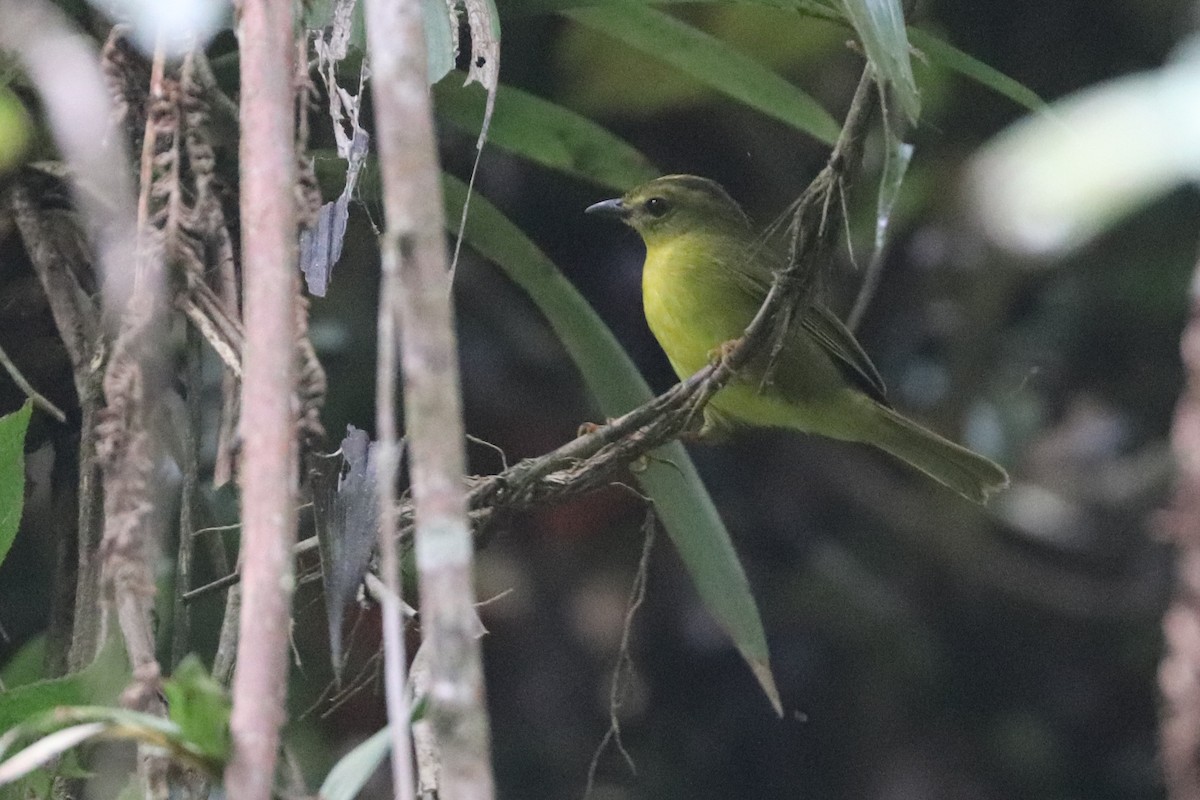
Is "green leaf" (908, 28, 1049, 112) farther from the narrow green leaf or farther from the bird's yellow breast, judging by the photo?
the bird's yellow breast

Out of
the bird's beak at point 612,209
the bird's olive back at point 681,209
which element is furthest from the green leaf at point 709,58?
the bird's beak at point 612,209

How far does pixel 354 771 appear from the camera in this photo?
1.22 m

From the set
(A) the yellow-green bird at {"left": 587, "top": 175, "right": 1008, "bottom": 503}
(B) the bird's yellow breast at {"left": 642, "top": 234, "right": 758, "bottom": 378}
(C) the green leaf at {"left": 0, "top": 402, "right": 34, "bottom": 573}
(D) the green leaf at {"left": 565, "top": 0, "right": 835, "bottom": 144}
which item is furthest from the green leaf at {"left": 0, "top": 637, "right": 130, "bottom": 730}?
(B) the bird's yellow breast at {"left": 642, "top": 234, "right": 758, "bottom": 378}

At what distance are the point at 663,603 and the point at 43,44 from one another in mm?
2397

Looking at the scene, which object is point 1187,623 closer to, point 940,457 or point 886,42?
point 886,42

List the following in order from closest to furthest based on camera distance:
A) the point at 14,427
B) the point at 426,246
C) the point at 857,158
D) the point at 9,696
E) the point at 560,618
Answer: the point at 426,246, the point at 9,696, the point at 14,427, the point at 857,158, the point at 560,618

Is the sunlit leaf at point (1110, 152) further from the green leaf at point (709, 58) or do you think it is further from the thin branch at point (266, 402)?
the thin branch at point (266, 402)

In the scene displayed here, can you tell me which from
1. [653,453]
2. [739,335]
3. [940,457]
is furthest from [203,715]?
[940,457]

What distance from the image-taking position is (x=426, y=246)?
977mm

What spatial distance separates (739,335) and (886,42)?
6.43 feet

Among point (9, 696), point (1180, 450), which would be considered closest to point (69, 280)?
point (9, 696)

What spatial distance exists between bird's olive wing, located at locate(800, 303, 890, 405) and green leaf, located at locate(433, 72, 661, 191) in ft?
2.96

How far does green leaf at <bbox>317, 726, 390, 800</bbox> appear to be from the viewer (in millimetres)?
1208

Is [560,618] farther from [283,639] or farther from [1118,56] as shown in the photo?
[283,639]
